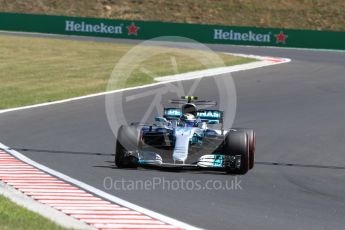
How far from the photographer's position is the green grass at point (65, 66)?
3081cm

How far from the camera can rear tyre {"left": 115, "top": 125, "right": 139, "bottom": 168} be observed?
16.4m

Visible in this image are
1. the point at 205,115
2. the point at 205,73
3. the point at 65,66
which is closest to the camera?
the point at 205,115

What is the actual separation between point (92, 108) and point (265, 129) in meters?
5.98

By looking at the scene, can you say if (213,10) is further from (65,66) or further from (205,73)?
(205,73)

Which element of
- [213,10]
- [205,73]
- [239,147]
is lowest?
[239,147]

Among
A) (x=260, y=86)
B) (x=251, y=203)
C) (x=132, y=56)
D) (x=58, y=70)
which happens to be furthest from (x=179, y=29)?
(x=251, y=203)

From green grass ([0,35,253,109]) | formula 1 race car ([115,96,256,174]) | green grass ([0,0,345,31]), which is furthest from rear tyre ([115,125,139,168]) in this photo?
green grass ([0,0,345,31])

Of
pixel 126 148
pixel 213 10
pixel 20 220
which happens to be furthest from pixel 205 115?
pixel 213 10

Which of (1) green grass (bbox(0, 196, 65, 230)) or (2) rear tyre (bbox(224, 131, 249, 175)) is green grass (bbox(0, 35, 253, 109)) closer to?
(2) rear tyre (bbox(224, 131, 249, 175))

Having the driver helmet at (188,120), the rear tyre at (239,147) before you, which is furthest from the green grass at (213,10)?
the rear tyre at (239,147)

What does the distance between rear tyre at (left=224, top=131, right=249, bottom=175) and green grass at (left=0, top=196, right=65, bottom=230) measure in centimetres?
525

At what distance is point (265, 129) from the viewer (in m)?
22.5

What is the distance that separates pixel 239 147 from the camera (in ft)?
53.1

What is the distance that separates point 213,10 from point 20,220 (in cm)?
6091
